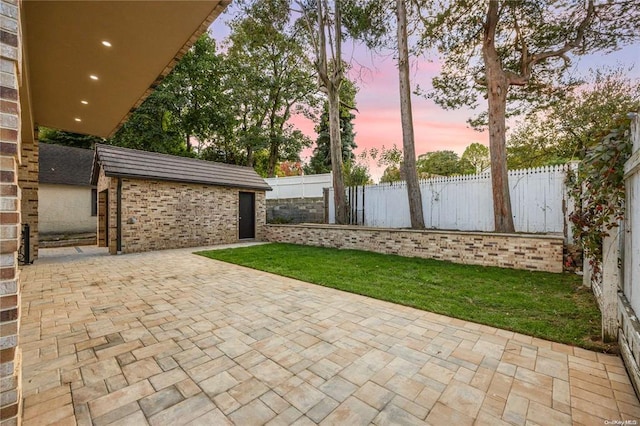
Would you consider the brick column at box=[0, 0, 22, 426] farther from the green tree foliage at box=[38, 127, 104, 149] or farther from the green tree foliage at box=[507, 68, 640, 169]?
the green tree foliage at box=[38, 127, 104, 149]

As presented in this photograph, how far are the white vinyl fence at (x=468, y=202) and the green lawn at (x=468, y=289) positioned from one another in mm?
2428

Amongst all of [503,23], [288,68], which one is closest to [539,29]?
[503,23]

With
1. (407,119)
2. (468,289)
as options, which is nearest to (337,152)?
(407,119)

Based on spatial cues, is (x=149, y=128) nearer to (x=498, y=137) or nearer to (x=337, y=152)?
(x=337, y=152)

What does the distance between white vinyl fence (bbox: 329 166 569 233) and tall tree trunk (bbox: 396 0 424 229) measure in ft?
2.85

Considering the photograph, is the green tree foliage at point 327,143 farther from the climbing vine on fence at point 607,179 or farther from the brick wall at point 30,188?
the climbing vine on fence at point 607,179

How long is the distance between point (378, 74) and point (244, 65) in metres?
11.3

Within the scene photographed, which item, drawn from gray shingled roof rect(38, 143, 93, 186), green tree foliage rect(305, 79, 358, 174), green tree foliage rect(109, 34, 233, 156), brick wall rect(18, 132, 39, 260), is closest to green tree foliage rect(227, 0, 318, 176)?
green tree foliage rect(109, 34, 233, 156)

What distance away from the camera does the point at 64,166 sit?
13781mm

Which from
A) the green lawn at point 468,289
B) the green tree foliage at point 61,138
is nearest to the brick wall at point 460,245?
the green lawn at point 468,289

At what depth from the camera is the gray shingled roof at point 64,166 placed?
12.9 meters

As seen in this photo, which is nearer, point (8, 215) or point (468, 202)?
point (8, 215)

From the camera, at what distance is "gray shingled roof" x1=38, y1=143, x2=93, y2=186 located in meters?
12.9

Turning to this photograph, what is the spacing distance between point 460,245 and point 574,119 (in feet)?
28.8
